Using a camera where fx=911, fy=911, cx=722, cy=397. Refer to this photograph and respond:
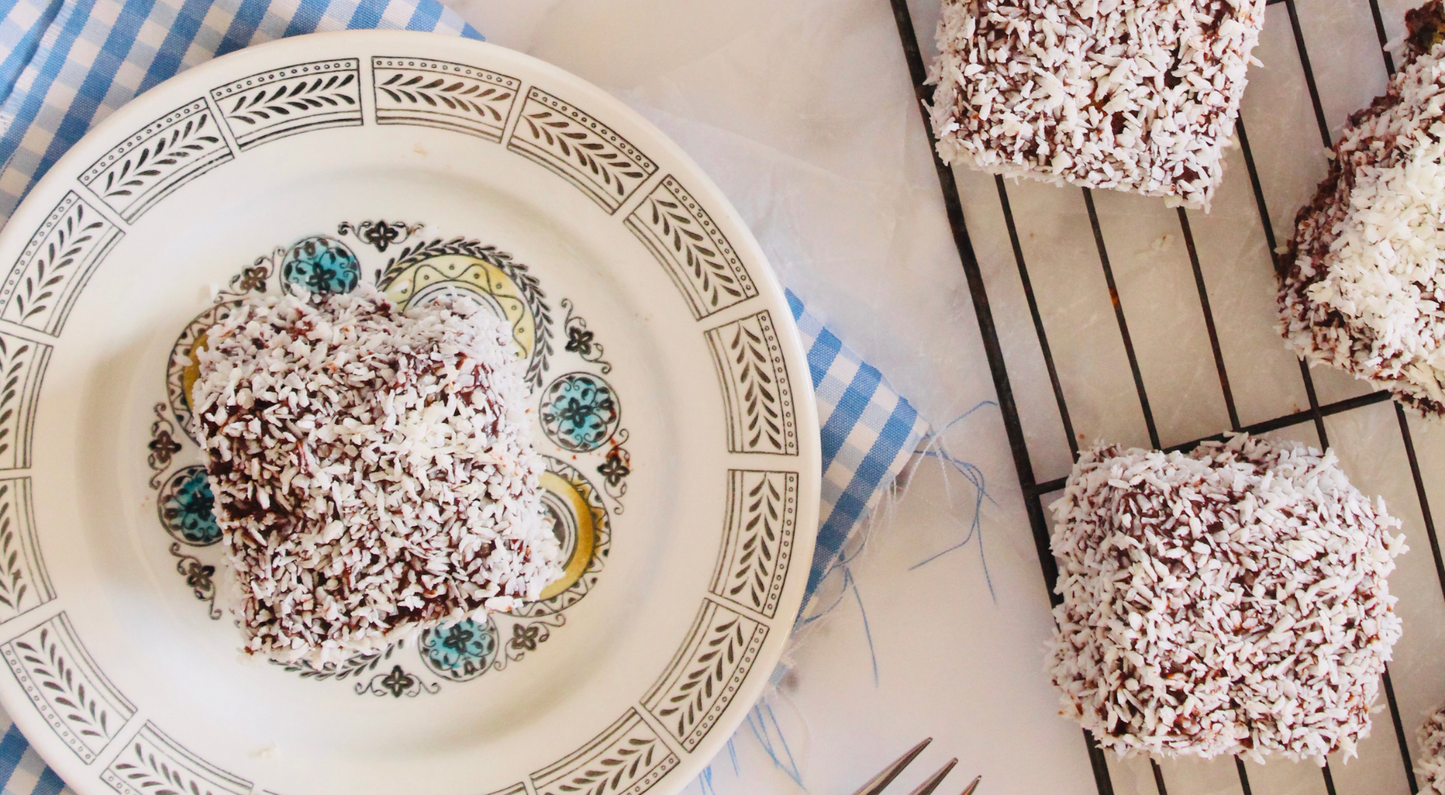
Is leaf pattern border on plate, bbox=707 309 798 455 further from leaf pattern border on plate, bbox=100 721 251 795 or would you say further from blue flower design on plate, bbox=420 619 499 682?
leaf pattern border on plate, bbox=100 721 251 795

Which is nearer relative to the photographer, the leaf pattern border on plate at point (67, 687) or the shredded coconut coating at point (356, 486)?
the shredded coconut coating at point (356, 486)

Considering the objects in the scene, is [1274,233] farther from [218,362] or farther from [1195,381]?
[218,362]

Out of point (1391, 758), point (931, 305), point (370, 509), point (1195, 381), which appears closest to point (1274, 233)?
point (1195, 381)

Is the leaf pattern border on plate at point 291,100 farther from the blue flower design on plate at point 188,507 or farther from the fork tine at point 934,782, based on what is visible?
the fork tine at point 934,782

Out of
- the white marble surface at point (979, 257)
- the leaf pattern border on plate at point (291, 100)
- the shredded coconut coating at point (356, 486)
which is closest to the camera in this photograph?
the shredded coconut coating at point (356, 486)

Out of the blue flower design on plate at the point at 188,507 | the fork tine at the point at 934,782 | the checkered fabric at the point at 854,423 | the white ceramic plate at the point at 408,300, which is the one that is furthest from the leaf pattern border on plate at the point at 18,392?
the fork tine at the point at 934,782

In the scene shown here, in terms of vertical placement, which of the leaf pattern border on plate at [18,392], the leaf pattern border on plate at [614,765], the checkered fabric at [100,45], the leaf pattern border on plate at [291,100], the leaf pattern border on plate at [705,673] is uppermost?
the checkered fabric at [100,45]

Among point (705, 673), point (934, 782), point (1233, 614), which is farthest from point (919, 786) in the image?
point (1233, 614)
